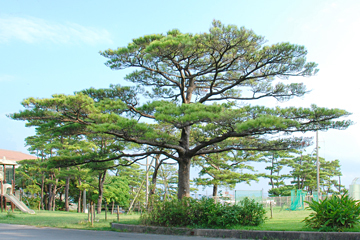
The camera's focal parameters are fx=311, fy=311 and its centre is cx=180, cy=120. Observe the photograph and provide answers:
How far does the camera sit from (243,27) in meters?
10.2

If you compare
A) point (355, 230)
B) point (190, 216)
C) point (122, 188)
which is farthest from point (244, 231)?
point (122, 188)

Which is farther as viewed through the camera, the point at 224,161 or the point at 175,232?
the point at 224,161

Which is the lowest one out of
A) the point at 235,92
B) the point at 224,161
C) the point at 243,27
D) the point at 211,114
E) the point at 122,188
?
the point at 122,188

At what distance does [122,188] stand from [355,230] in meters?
20.8

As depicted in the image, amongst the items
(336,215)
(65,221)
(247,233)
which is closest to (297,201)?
(336,215)

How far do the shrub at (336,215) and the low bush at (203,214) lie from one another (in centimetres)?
184

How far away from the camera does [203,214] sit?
33.8ft

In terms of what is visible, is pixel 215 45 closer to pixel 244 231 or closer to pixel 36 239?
pixel 244 231

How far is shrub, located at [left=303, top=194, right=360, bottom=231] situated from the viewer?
27.4ft

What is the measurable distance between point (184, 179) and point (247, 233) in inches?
155

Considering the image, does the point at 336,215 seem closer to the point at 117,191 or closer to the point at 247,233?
the point at 247,233

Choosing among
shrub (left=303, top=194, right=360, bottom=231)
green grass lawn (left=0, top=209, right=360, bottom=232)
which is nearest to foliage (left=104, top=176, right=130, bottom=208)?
green grass lawn (left=0, top=209, right=360, bottom=232)

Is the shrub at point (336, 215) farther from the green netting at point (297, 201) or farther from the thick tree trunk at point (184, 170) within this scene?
the green netting at point (297, 201)

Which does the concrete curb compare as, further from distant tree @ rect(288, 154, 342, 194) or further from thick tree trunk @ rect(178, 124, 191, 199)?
distant tree @ rect(288, 154, 342, 194)
